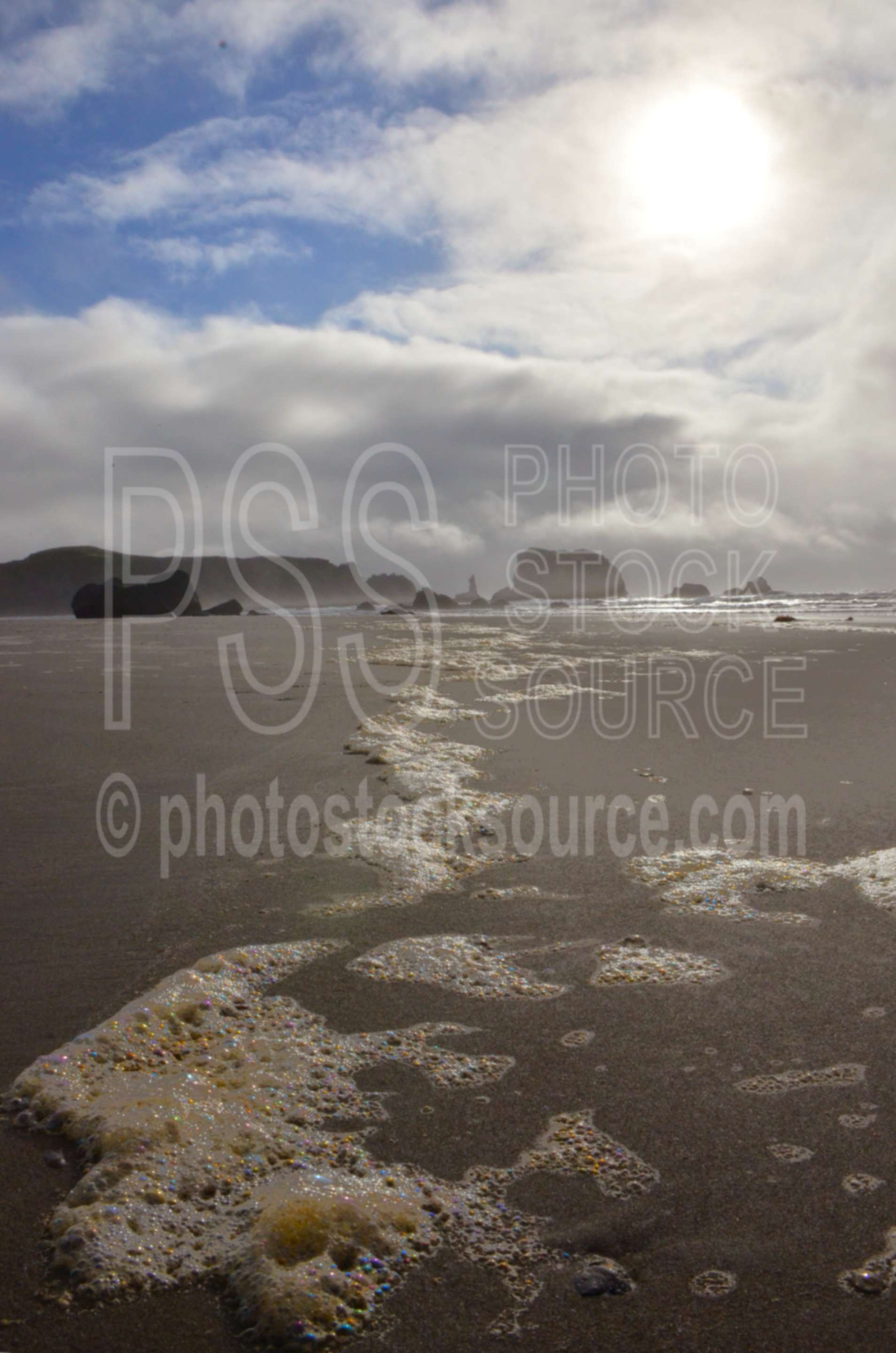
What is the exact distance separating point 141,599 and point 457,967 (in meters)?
58.3

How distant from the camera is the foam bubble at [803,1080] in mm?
2318

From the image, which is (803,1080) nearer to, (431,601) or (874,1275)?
(874,1275)

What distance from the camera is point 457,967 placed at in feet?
10.2

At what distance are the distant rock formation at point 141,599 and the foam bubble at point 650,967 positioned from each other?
5340 cm

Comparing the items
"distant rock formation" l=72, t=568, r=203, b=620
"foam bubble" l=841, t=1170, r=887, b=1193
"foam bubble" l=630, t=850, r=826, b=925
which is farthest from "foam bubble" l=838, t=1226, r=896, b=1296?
"distant rock formation" l=72, t=568, r=203, b=620

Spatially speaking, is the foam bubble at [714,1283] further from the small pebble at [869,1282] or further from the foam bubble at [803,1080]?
the foam bubble at [803,1080]

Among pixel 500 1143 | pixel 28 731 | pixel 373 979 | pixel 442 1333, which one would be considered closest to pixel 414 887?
pixel 373 979

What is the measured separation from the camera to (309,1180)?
6.66 ft

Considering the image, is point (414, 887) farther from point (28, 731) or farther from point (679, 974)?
point (28, 731)

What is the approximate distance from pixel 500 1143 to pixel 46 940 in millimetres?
1934

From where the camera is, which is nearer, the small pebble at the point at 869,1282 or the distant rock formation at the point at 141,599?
the small pebble at the point at 869,1282

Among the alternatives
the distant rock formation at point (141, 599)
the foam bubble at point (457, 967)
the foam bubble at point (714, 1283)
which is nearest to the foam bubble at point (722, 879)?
the foam bubble at point (457, 967)

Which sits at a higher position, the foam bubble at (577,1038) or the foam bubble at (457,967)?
the foam bubble at (457,967)

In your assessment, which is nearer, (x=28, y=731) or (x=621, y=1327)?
(x=621, y=1327)
